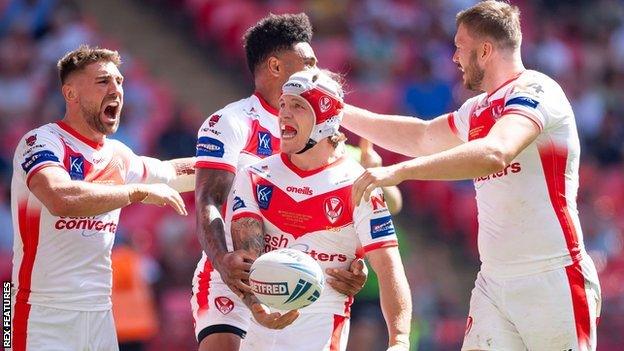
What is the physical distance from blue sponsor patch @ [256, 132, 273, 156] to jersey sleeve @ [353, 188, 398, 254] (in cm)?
126

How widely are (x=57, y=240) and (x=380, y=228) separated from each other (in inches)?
80.9

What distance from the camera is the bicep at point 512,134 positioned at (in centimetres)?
701

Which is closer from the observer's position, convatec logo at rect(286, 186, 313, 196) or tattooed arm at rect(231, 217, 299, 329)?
tattooed arm at rect(231, 217, 299, 329)

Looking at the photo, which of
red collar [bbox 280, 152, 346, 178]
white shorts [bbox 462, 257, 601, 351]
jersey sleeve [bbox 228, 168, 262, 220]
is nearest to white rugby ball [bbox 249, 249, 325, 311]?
jersey sleeve [bbox 228, 168, 262, 220]

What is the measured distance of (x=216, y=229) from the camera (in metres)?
7.74

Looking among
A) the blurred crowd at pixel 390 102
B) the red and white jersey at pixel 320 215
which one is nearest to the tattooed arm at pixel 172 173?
the red and white jersey at pixel 320 215

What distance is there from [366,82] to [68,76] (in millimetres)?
9264

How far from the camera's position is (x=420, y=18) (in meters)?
18.6

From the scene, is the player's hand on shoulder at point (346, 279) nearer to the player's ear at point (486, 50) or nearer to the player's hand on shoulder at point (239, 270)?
the player's hand on shoulder at point (239, 270)

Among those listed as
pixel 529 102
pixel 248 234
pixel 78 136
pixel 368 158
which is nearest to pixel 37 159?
pixel 78 136

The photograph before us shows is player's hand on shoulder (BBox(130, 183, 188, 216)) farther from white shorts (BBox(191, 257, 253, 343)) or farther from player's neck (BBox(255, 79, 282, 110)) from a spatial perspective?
player's neck (BBox(255, 79, 282, 110))

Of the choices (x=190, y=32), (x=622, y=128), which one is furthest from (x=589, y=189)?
(x=190, y=32)

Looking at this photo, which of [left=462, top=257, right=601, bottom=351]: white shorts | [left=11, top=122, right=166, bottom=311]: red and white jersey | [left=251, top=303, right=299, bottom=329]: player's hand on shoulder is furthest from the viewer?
[left=11, top=122, right=166, bottom=311]: red and white jersey

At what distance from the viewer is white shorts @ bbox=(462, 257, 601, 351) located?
752cm
